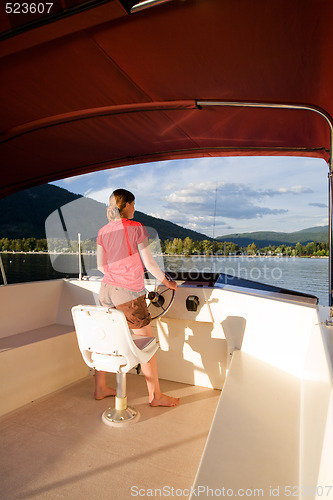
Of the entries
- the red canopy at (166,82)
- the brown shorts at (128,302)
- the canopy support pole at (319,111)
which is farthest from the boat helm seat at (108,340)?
the red canopy at (166,82)

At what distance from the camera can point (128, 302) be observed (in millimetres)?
1969

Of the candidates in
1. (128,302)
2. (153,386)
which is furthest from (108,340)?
(153,386)

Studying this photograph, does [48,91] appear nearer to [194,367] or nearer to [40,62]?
[40,62]

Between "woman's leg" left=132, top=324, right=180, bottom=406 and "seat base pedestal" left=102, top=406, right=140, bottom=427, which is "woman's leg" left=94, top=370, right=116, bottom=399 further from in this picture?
"woman's leg" left=132, top=324, right=180, bottom=406

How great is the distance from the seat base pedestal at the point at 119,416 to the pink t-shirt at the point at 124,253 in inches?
31.7

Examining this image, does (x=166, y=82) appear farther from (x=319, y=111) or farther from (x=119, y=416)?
(x=119, y=416)

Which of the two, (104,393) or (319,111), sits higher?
(319,111)

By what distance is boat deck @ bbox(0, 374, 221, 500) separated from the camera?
56.2 inches

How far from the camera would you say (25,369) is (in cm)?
220

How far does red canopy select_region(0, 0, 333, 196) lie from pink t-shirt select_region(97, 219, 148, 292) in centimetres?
74

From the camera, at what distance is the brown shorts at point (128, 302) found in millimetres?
Result: 1966

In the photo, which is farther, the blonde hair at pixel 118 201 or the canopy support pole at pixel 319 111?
the blonde hair at pixel 118 201

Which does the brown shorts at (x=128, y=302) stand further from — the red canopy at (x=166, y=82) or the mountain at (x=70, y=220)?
the red canopy at (x=166, y=82)

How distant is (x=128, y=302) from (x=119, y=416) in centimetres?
73
